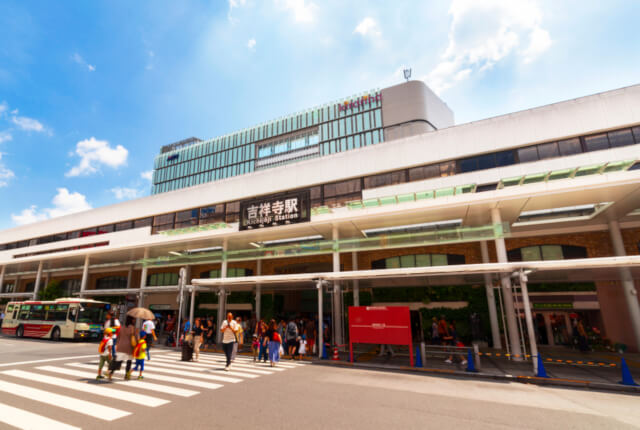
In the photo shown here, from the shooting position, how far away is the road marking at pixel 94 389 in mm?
6496

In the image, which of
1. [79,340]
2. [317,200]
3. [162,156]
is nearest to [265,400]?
[317,200]

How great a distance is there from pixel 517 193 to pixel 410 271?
19.6 feet

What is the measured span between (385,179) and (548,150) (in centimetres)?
833

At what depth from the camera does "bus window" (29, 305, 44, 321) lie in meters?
20.4

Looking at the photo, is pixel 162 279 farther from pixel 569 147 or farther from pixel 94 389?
pixel 569 147

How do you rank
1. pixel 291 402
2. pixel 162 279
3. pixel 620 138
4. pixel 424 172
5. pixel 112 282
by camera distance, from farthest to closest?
1. pixel 112 282
2. pixel 162 279
3. pixel 424 172
4. pixel 620 138
5. pixel 291 402

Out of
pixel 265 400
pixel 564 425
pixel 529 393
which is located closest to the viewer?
pixel 564 425

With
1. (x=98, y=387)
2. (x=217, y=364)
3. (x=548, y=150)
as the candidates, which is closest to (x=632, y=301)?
(x=548, y=150)

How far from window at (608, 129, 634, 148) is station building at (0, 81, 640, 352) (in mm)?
50

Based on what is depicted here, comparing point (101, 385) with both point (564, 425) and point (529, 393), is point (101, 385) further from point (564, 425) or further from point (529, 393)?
point (529, 393)

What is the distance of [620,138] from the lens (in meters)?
14.7

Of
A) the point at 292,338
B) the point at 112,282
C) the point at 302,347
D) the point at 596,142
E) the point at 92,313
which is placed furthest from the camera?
the point at 112,282

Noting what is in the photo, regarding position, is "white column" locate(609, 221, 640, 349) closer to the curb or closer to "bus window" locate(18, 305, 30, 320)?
the curb

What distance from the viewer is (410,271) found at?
460 inches
